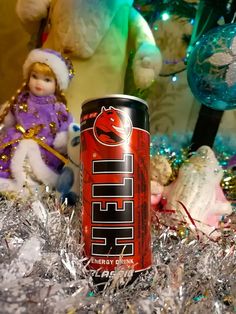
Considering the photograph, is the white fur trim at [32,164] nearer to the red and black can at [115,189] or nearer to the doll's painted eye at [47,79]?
the doll's painted eye at [47,79]

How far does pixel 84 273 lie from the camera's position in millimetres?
436

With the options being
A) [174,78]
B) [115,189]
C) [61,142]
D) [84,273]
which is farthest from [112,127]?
[174,78]

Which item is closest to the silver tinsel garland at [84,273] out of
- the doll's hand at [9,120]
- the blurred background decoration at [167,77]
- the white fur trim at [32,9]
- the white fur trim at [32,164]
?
the white fur trim at [32,164]

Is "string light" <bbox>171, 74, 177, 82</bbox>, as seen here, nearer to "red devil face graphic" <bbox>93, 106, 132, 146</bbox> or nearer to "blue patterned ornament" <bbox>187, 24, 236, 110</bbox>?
"blue patterned ornament" <bbox>187, 24, 236, 110</bbox>

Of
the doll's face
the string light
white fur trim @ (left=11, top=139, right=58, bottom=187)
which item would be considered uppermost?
the doll's face

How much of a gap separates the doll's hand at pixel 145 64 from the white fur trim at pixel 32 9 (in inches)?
10.2

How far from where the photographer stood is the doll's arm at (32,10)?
884mm

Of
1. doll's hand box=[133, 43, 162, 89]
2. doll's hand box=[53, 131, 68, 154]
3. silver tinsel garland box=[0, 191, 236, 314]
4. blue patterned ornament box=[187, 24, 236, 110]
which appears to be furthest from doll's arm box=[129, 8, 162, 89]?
silver tinsel garland box=[0, 191, 236, 314]

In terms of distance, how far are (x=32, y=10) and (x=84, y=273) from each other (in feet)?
2.28

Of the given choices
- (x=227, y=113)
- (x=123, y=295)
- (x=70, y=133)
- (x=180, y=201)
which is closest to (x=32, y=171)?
(x=70, y=133)

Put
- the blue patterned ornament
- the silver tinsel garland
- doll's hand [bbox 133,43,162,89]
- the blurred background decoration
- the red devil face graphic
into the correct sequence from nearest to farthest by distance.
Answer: the silver tinsel garland < the red devil face graphic < the blue patterned ornament < doll's hand [bbox 133,43,162,89] < the blurred background decoration

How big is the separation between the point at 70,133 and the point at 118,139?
1.04 ft

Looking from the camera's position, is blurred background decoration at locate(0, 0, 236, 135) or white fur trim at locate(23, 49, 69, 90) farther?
blurred background decoration at locate(0, 0, 236, 135)

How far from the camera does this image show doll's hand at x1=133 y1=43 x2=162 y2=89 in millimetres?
841
